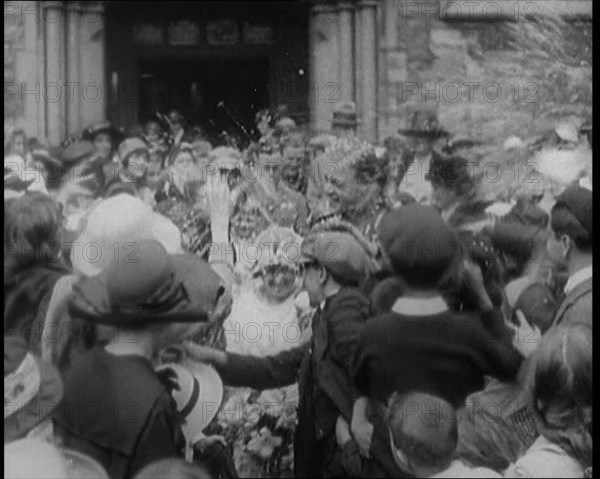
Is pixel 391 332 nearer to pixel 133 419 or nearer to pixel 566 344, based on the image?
pixel 566 344

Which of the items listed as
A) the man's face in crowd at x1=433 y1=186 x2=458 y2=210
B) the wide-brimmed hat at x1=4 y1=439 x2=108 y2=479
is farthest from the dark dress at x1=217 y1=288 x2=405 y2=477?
the wide-brimmed hat at x1=4 y1=439 x2=108 y2=479

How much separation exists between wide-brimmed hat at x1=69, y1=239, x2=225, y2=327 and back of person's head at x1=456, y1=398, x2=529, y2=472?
0.82 metres

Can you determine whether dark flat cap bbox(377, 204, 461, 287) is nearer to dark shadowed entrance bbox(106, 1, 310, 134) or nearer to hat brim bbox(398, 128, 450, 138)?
Answer: hat brim bbox(398, 128, 450, 138)

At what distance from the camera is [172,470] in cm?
312

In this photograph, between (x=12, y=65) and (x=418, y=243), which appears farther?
(x=12, y=65)

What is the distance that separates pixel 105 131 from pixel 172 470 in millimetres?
1017

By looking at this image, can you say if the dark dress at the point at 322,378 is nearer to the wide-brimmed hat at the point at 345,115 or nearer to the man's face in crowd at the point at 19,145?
the wide-brimmed hat at the point at 345,115

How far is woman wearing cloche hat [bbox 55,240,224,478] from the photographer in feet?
10.1

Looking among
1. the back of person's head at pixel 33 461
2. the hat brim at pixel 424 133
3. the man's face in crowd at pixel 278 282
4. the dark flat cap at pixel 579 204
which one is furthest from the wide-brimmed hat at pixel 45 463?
the dark flat cap at pixel 579 204

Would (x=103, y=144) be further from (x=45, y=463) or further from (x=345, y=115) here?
(x=45, y=463)

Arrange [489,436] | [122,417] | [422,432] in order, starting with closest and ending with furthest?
[422,432] < [122,417] < [489,436]

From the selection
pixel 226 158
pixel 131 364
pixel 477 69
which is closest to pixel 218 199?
pixel 226 158

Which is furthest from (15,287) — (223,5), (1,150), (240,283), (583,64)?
(583,64)

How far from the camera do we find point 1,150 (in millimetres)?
3275
